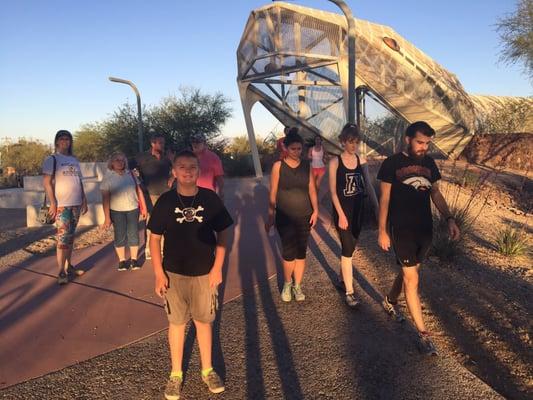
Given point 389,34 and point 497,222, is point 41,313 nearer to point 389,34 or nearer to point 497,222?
point 497,222

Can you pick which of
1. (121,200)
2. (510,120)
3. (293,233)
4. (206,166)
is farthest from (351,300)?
(510,120)

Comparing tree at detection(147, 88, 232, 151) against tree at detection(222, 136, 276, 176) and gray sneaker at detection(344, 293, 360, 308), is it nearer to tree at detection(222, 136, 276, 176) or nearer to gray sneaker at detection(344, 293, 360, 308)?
tree at detection(222, 136, 276, 176)

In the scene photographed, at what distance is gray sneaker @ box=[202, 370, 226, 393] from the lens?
2.88 m

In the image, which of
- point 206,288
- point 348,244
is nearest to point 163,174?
point 348,244

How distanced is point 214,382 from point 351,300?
1.89 meters

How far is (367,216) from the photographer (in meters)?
8.34

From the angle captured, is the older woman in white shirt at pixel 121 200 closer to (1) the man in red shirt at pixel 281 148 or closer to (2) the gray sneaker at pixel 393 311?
(1) the man in red shirt at pixel 281 148

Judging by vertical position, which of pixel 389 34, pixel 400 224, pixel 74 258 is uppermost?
pixel 389 34

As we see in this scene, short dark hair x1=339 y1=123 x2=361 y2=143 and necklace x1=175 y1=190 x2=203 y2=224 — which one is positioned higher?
short dark hair x1=339 y1=123 x2=361 y2=143

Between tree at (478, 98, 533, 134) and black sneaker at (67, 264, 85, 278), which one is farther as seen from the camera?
tree at (478, 98, 533, 134)

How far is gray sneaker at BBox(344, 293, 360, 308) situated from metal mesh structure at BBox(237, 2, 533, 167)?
1350 centimetres

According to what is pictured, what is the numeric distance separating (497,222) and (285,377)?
830 cm

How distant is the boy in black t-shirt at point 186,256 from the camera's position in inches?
111

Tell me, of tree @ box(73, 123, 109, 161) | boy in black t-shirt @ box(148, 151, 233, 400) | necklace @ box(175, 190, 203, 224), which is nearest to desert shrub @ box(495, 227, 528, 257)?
boy in black t-shirt @ box(148, 151, 233, 400)
